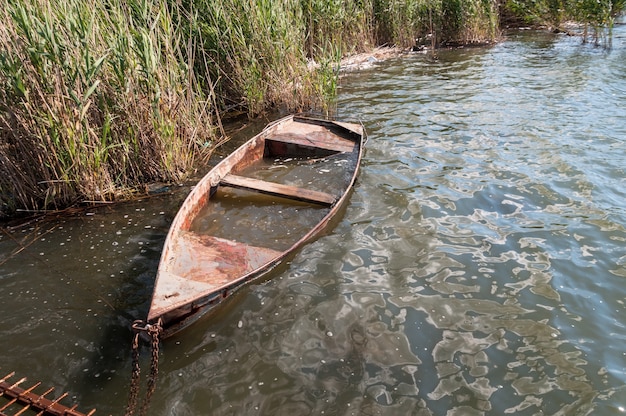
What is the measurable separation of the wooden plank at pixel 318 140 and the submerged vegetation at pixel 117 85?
104 centimetres

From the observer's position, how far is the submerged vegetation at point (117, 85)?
4.52 metres

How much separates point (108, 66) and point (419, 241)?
3.67 metres

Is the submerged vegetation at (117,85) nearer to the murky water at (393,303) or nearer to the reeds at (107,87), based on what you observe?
the reeds at (107,87)

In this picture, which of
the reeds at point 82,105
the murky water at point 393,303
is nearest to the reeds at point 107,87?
the reeds at point 82,105

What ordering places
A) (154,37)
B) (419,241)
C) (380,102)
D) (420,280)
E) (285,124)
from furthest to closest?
(380,102)
(285,124)
(154,37)
(419,241)
(420,280)

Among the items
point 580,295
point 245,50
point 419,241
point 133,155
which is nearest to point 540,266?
point 580,295

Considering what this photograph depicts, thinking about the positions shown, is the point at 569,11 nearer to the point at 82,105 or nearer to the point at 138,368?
the point at 82,105

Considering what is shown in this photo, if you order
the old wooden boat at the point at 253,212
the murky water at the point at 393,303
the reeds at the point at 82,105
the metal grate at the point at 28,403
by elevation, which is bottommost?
the murky water at the point at 393,303

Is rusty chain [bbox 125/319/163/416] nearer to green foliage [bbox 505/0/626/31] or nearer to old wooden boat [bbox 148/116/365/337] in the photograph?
old wooden boat [bbox 148/116/365/337]

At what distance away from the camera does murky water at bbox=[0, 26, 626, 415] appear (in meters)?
3.05

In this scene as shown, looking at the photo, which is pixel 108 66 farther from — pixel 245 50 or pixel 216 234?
pixel 245 50

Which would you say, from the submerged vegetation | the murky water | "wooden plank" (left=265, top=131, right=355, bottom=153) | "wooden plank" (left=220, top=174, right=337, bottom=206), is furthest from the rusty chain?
"wooden plank" (left=265, top=131, right=355, bottom=153)

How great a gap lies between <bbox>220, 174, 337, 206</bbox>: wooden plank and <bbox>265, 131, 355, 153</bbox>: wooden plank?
1.47m

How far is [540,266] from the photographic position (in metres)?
4.17
